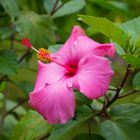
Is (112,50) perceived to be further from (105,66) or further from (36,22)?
(36,22)

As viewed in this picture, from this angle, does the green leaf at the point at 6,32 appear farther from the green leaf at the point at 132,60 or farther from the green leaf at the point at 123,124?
the green leaf at the point at 132,60

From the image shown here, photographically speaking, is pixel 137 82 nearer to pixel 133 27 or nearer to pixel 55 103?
pixel 133 27

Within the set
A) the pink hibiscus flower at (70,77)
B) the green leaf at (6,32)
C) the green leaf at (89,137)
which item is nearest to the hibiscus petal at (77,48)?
the pink hibiscus flower at (70,77)

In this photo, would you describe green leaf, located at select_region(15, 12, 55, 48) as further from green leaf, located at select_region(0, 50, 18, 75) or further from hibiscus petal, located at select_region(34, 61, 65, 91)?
hibiscus petal, located at select_region(34, 61, 65, 91)

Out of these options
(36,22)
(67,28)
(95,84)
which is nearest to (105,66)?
(95,84)

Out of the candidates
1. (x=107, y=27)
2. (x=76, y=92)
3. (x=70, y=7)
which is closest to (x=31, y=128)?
(x=76, y=92)

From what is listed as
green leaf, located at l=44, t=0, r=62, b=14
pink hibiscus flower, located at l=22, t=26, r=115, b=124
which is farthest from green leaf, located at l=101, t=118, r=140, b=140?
green leaf, located at l=44, t=0, r=62, b=14

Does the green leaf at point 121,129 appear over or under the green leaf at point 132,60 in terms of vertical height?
under
